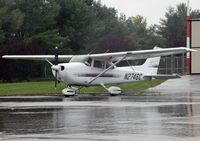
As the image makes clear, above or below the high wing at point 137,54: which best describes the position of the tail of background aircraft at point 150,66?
below

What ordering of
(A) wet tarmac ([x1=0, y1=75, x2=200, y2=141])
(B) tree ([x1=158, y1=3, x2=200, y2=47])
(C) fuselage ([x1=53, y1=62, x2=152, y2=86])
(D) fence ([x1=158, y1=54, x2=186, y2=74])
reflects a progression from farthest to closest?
(B) tree ([x1=158, y1=3, x2=200, y2=47]) < (D) fence ([x1=158, y1=54, x2=186, y2=74]) < (C) fuselage ([x1=53, y1=62, x2=152, y2=86]) < (A) wet tarmac ([x1=0, y1=75, x2=200, y2=141])

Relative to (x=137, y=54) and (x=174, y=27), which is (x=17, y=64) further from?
(x=174, y=27)

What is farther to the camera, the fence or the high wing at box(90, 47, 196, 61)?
the fence

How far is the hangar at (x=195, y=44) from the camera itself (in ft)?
142

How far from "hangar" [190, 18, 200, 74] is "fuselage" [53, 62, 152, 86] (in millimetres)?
17516

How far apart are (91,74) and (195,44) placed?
21.5m

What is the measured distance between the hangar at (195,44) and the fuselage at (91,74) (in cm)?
1752

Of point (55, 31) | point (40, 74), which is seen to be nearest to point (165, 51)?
point (40, 74)

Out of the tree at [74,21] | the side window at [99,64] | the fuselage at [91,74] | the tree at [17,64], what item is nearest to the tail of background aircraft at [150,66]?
the fuselage at [91,74]

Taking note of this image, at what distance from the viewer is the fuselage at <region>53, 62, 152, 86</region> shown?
2304cm

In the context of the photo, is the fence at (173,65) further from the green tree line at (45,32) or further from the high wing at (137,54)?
the high wing at (137,54)

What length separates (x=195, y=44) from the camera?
4362cm

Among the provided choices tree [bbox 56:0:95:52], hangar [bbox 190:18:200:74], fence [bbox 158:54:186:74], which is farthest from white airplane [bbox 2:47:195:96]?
tree [bbox 56:0:95:52]

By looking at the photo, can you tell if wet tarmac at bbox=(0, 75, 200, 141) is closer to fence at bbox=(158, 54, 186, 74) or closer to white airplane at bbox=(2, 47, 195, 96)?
white airplane at bbox=(2, 47, 195, 96)
